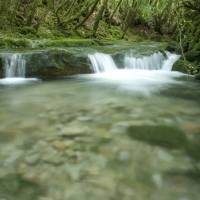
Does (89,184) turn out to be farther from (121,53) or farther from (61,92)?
(121,53)

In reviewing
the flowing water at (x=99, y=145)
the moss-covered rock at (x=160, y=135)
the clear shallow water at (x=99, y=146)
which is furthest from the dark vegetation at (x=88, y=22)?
the moss-covered rock at (x=160, y=135)

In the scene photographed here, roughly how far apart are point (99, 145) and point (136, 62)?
7381 millimetres

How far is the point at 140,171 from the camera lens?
318 cm

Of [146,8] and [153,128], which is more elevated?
[146,8]

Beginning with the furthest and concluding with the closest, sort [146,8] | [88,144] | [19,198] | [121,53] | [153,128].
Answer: [146,8] < [121,53] < [153,128] < [88,144] < [19,198]

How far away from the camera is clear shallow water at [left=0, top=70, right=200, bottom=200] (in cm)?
285

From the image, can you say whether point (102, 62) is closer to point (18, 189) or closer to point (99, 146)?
point (99, 146)

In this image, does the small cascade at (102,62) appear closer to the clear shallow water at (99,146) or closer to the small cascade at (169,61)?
the small cascade at (169,61)

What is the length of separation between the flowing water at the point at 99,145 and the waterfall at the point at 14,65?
1869 millimetres

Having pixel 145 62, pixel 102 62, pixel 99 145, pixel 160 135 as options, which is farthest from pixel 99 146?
pixel 145 62

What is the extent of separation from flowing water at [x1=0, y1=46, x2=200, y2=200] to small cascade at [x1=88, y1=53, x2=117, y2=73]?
10.1 ft

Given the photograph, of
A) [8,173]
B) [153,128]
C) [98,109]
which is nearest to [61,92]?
[98,109]

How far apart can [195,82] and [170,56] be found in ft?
10.5

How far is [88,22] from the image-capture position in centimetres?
1698
